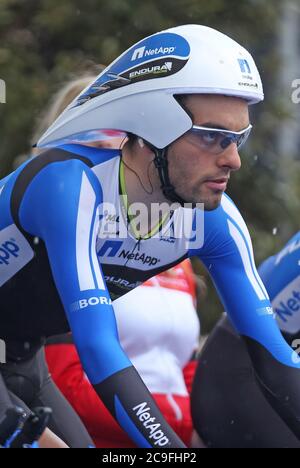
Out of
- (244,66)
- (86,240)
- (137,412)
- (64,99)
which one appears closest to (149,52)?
(244,66)

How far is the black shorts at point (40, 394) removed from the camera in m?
4.63

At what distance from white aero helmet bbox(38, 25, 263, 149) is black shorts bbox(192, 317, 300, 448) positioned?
5.42 feet

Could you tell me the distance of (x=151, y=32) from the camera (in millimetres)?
7070

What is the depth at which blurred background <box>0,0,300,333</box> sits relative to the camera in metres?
7.01

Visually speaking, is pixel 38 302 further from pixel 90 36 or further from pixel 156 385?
pixel 90 36

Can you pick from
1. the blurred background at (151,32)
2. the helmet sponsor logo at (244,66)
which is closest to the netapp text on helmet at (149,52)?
the helmet sponsor logo at (244,66)

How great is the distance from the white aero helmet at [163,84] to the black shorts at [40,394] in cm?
95

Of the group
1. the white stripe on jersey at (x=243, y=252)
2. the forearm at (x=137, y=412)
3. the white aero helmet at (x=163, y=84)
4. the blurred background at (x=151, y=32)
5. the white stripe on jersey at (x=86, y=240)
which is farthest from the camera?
the blurred background at (x=151, y=32)

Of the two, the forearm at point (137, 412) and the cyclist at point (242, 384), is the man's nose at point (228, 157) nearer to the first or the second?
the forearm at point (137, 412)

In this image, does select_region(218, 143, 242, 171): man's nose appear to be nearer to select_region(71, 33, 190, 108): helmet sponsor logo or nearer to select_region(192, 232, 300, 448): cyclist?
select_region(71, 33, 190, 108): helmet sponsor logo

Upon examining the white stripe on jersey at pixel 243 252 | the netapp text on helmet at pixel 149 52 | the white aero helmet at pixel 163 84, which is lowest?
the white stripe on jersey at pixel 243 252

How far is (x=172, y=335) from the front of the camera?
5.66 meters

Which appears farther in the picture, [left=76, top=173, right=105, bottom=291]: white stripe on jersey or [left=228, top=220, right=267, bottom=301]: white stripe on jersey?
[left=228, top=220, right=267, bottom=301]: white stripe on jersey

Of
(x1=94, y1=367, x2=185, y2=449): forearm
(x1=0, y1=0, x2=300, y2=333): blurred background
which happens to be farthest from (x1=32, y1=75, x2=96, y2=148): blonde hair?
(x1=94, y1=367, x2=185, y2=449): forearm
